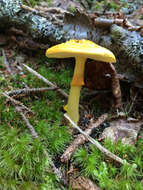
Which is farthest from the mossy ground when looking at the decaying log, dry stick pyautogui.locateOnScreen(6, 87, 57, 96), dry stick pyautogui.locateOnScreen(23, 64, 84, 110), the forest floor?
the decaying log

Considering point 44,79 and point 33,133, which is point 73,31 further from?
point 33,133

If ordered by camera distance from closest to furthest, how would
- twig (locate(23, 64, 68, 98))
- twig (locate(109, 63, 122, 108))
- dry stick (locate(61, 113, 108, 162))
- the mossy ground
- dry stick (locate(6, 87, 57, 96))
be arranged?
the mossy ground → dry stick (locate(61, 113, 108, 162)) → dry stick (locate(6, 87, 57, 96)) → twig (locate(109, 63, 122, 108)) → twig (locate(23, 64, 68, 98))

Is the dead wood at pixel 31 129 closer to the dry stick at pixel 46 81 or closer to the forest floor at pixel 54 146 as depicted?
the forest floor at pixel 54 146

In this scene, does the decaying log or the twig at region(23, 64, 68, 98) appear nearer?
the decaying log

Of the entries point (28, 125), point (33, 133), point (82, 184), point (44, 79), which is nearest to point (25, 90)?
point (44, 79)

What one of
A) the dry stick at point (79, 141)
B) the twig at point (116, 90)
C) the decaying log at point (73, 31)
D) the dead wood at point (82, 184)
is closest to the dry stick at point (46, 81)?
the dry stick at point (79, 141)

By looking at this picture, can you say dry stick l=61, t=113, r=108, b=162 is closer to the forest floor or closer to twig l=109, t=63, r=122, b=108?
the forest floor

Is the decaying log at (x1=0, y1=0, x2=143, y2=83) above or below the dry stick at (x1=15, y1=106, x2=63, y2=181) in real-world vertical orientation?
above
